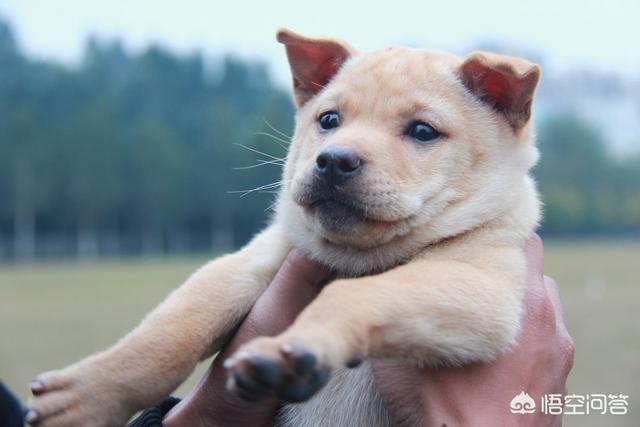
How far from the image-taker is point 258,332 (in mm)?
3369

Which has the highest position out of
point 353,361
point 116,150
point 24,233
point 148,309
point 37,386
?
point 353,361

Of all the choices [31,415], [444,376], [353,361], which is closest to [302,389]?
[353,361]

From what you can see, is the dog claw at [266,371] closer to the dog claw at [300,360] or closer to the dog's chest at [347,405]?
the dog claw at [300,360]

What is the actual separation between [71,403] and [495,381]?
5.66ft

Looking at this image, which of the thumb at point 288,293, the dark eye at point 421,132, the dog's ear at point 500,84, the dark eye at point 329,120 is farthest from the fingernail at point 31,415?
the dog's ear at point 500,84

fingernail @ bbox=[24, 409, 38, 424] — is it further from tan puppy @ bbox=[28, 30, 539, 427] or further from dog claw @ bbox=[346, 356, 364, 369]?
dog claw @ bbox=[346, 356, 364, 369]

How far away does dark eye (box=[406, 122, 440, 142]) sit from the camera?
3459mm

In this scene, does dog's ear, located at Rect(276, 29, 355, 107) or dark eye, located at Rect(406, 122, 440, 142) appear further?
dog's ear, located at Rect(276, 29, 355, 107)

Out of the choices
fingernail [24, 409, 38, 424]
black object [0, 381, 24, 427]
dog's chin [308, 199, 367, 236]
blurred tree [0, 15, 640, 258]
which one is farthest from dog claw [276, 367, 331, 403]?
blurred tree [0, 15, 640, 258]

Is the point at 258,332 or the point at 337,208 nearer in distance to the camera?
the point at 337,208

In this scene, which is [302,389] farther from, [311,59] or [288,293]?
[311,59]

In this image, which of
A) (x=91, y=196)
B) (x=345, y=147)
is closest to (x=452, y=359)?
(x=345, y=147)

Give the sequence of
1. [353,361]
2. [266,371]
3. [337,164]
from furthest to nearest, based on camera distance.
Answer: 1. [337,164]
2. [353,361]
3. [266,371]

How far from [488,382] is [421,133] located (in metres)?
1.16
